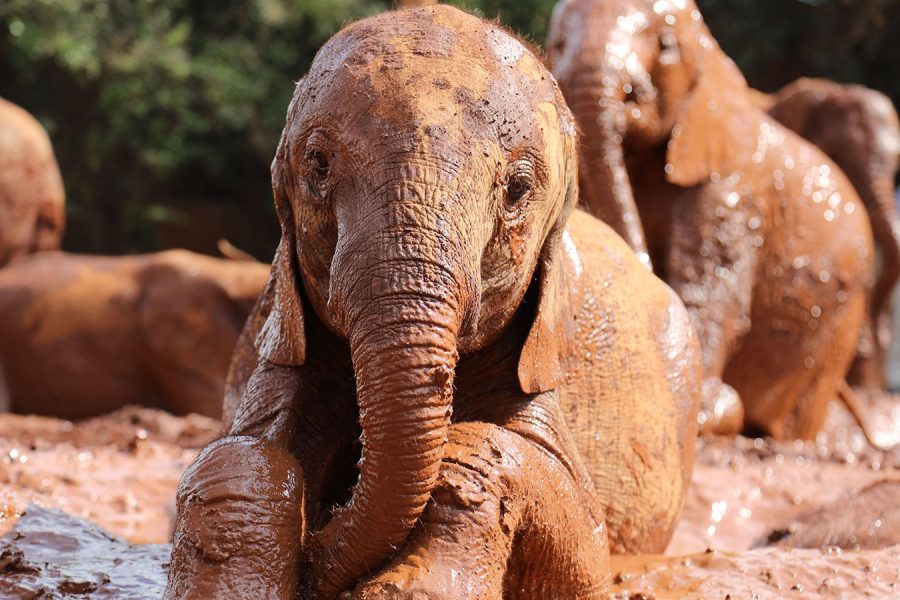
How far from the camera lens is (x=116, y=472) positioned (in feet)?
17.6

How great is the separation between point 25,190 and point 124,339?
6.06 feet

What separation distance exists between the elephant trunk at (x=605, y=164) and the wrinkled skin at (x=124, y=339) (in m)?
3.46

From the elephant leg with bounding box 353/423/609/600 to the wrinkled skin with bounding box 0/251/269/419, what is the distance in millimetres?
6347

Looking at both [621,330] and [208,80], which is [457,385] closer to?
[621,330]

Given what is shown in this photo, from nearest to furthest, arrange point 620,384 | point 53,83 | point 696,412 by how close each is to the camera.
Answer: point 620,384
point 696,412
point 53,83

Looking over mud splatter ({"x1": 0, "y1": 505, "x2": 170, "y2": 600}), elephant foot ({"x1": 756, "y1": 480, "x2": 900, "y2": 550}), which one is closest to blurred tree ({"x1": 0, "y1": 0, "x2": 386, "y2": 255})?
mud splatter ({"x1": 0, "y1": 505, "x2": 170, "y2": 600})

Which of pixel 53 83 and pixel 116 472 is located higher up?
pixel 53 83

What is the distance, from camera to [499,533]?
2965 mm

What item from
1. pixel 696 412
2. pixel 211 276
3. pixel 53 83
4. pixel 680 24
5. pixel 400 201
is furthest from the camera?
pixel 53 83

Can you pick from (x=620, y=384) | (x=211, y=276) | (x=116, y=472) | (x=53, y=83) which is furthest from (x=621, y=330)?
(x=53, y=83)

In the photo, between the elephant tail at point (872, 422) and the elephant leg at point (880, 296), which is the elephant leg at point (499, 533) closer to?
the elephant tail at point (872, 422)

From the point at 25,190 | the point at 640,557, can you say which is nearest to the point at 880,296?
the point at 25,190

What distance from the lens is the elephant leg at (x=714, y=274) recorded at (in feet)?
23.3

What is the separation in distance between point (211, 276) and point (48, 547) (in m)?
5.52
